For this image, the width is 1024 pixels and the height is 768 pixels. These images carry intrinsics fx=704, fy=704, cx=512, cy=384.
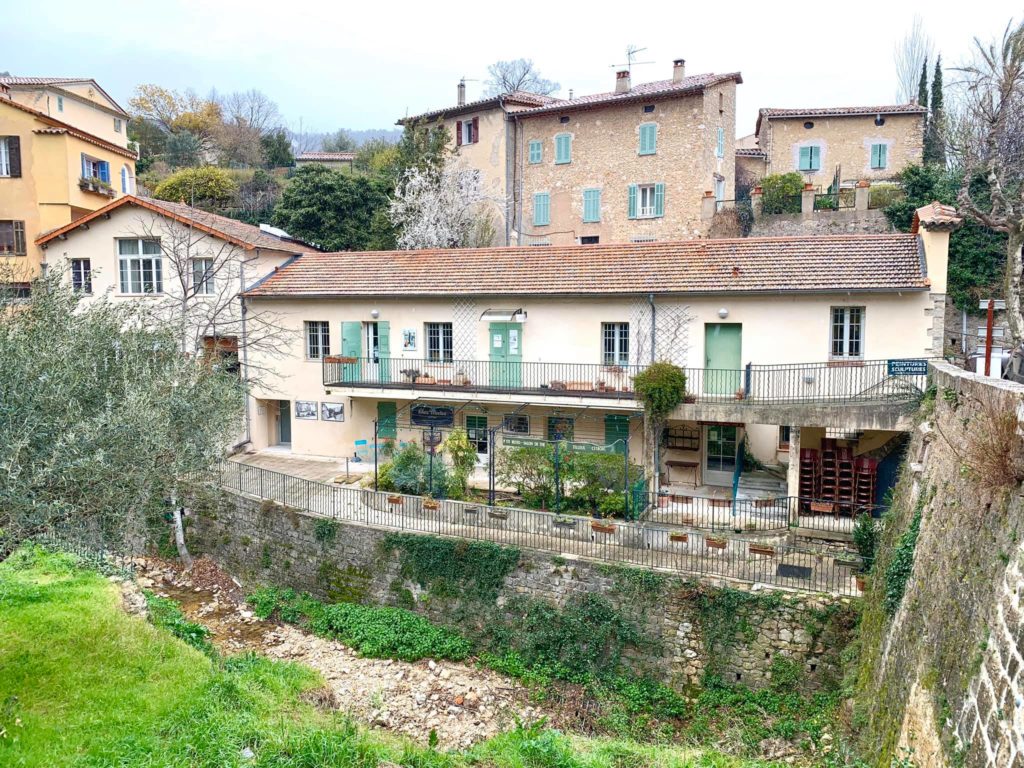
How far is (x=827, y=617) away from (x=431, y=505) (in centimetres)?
883

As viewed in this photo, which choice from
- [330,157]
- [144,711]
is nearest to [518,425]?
[144,711]

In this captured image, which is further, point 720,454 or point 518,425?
point 518,425

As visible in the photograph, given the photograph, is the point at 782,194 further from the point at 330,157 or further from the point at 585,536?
the point at 330,157

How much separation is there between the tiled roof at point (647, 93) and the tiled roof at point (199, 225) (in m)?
15.1

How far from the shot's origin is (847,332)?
18234mm

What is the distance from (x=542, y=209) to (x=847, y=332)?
1969 cm

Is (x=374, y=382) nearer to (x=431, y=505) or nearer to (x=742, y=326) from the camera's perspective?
(x=431, y=505)

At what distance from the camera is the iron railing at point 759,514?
15.8 meters

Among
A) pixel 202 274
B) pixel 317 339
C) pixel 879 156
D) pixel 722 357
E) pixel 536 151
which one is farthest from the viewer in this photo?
pixel 879 156

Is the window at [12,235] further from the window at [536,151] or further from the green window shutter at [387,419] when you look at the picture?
the window at [536,151]

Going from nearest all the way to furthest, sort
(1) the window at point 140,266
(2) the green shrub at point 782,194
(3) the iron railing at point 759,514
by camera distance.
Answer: (3) the iron railing at point 759,514 → (1) the window at point 140,266 → (2) the green shrub at point 782,194

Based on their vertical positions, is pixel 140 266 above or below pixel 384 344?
above

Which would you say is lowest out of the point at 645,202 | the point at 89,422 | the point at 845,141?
the point at 89,422

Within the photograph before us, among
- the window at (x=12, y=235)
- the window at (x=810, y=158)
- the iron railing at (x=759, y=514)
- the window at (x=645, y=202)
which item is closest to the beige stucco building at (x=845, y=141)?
the window at (x=810, y=158)
